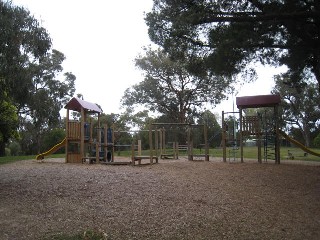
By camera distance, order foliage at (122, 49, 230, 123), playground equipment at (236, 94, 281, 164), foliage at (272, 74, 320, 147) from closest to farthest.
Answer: playground equipment at (236, 94, 281, 164) → foliage at (122, 49, 230, 123) → foliage at (272, 74, 320, 147)

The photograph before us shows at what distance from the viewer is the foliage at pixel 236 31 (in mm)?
10430

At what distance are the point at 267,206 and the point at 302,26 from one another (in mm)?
6495

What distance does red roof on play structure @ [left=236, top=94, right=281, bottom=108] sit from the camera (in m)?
16.5

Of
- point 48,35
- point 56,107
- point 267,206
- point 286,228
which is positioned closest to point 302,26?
point 267,206

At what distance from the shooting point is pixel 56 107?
31875 mm

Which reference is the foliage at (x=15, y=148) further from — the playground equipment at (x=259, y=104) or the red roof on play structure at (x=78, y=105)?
the playground equipment at (x=259, y=104)

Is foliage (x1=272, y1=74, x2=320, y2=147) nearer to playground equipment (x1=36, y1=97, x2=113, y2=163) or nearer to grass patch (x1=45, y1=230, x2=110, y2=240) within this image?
playground equipment (x1=36, y1=97, x2=113, y2=163)

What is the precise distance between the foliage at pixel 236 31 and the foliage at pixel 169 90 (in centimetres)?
2141

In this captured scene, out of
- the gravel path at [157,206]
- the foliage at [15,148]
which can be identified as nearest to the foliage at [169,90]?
the foliage at [15,148]

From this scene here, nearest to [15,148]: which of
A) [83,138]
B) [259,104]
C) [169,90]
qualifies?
[169,90]

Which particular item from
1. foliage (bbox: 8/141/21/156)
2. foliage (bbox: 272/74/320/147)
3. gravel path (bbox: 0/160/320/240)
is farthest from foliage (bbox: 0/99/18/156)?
foliage (bbox: 272/74/320/147)

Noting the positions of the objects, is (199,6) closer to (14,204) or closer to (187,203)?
(187,203)

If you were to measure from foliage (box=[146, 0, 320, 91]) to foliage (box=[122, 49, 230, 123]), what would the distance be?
21.4 m

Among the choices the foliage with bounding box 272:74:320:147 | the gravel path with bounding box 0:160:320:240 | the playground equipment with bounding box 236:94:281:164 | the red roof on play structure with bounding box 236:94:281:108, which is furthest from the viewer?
the foliage with bounding box 272:74:320:147
